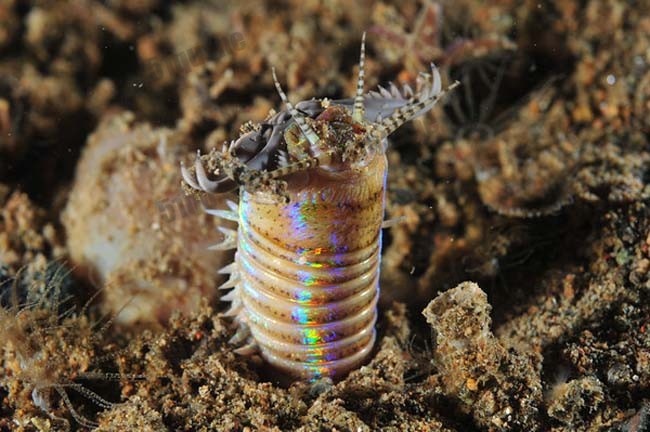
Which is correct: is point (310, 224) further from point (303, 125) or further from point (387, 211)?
point (387, 211)

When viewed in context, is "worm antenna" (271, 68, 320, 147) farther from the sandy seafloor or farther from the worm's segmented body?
the sandy seafloor

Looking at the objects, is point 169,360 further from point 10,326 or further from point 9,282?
point 9,282

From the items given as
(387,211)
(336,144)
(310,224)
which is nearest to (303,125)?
(336,144)

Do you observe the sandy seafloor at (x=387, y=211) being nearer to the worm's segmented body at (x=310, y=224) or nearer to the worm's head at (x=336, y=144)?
the worm's segmented body at (x=310, y=224)

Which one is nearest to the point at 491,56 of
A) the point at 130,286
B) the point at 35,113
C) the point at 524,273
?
the point at 524,273

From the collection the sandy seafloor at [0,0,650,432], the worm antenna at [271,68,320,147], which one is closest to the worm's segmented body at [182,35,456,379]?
the worm antenna at [271,68,320,147]
